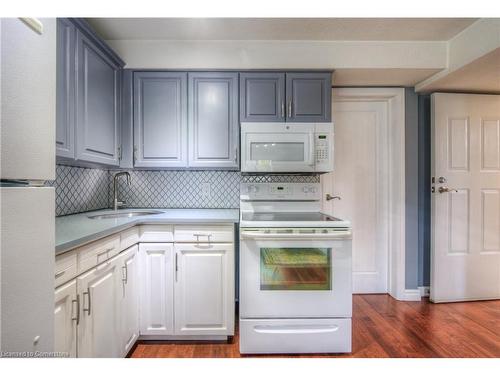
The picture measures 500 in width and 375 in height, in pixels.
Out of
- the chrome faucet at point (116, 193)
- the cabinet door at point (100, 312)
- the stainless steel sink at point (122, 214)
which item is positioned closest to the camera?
the cabinet door at point (100, 312)

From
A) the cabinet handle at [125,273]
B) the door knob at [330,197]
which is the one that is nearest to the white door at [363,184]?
the door knob at [330,197]

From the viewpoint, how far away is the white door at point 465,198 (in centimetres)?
253

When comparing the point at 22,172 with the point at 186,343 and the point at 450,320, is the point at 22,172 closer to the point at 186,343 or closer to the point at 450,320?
the point at 186,343

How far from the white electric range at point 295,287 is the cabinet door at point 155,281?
476mm

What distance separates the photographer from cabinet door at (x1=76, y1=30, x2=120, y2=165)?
1.62 meters

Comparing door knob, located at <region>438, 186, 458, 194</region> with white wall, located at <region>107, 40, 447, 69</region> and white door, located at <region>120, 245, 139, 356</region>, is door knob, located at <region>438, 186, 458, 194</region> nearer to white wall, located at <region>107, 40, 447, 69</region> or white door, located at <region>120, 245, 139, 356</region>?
white wall, located at <region>107, 40, 447, 69</region>

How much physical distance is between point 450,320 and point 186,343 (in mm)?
1980

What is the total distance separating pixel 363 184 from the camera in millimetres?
2750

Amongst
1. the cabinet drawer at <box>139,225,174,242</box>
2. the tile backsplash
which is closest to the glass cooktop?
the tile backsplash

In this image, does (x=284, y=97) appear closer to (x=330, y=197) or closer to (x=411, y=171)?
(x=330, y=197)

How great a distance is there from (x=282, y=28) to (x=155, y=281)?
1.89 m

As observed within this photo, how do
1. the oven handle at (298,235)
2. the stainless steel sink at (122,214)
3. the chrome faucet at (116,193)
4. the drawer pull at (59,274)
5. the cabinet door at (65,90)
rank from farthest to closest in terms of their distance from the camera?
the chrome faucet at (116,193)
the stainless steel sink at (122,214)
the oven handle at (298,235)
the cabinet door at (65,90)
the drawer pull at (59,274)

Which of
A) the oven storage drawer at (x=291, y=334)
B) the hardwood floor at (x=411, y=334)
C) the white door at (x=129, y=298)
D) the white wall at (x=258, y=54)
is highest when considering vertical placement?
the white wall at (x=258, y=54)

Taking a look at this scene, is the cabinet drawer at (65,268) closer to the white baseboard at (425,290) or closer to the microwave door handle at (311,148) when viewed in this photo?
the microwave door handle at (311,148)
